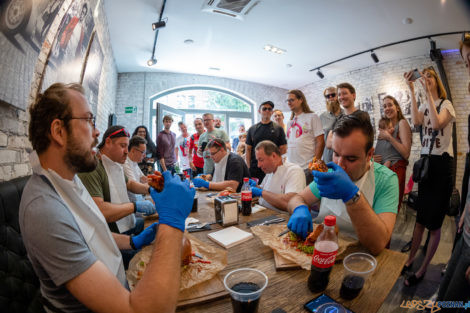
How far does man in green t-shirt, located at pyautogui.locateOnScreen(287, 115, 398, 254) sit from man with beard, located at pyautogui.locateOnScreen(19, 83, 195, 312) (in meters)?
0.70

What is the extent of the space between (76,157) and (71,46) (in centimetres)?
191

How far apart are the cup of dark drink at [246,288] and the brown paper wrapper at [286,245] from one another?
0.28 m

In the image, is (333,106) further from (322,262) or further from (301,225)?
(322,262)

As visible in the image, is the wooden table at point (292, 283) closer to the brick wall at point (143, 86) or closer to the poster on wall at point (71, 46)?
the poster on wall at point (71, 46)

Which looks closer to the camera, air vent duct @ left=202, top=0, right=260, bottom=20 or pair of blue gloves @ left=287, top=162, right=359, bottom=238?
pair of blue gloves @ left=287, top=162, right=359, bottom=238

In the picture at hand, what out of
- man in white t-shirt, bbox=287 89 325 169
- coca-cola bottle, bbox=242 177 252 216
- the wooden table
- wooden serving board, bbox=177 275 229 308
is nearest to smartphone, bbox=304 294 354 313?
the wooden table

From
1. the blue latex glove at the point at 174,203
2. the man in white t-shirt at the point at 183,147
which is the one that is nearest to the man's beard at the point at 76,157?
the blue latex glove at the point at 174,203

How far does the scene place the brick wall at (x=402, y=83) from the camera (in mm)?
4895

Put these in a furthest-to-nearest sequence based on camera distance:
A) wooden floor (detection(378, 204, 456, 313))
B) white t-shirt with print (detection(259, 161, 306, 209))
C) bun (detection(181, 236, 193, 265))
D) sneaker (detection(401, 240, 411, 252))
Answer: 1. sneaker (detection(401, 240, 411, 252))
2. white t-shirt with print (detection(259, 161, 306, 209))
3. wooden floor (detection(378, 204, 456, 313))
4. bun (detection(181, 236, 193, 265))

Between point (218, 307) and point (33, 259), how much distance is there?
66 cm

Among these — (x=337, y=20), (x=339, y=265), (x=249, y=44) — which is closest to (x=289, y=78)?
(x=249, y=44)

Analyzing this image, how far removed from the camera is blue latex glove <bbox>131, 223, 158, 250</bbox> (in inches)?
45.9

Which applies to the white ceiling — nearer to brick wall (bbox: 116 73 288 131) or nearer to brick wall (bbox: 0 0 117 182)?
brick wall (bbox: 116 73 288 131)

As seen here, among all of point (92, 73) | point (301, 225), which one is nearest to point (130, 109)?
point (92, 73)
